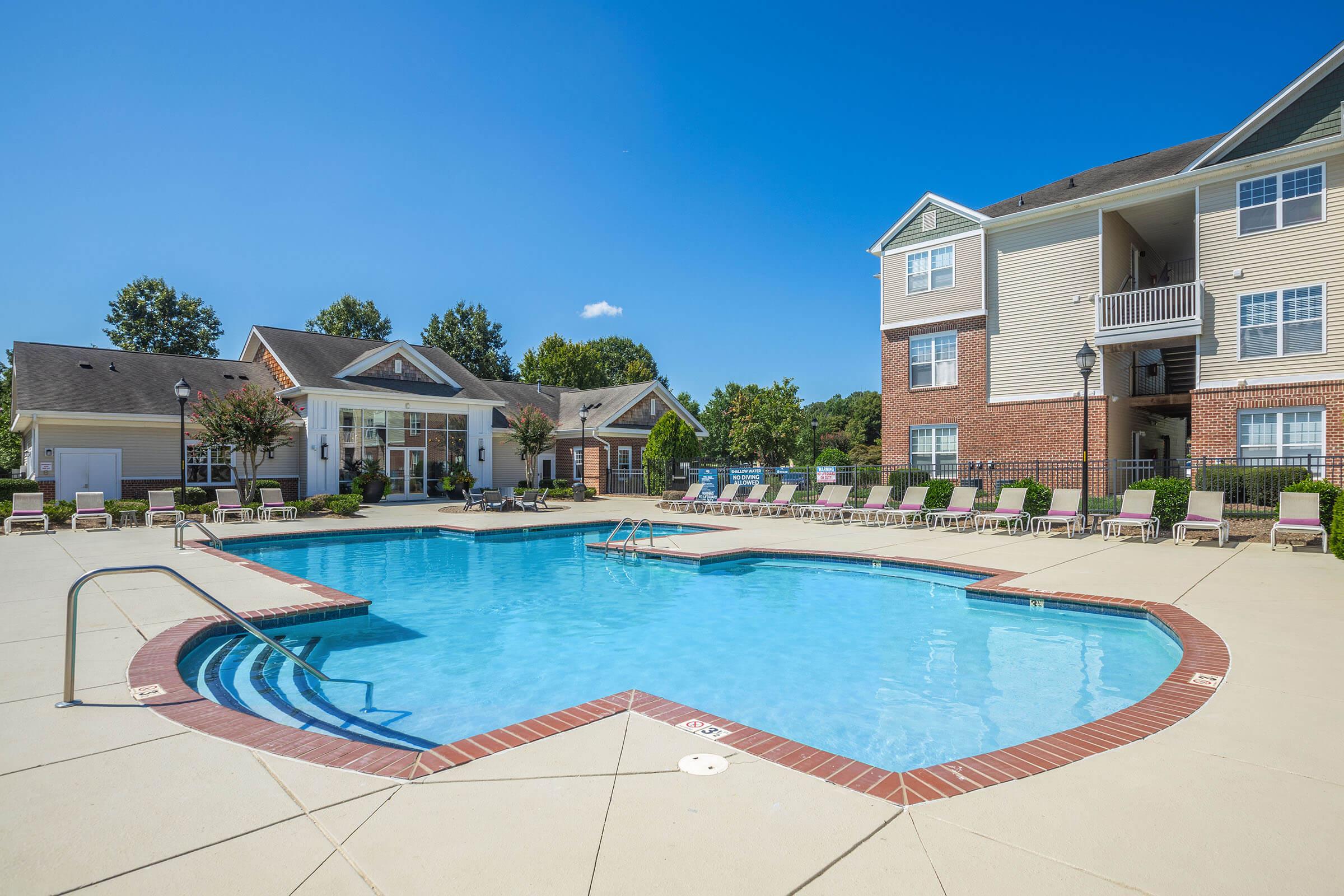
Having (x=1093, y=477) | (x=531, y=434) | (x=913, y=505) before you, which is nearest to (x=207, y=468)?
(x=531, y=434)

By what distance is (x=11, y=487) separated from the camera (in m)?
20.1

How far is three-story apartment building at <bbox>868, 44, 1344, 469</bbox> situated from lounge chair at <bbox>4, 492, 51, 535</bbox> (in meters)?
24.2

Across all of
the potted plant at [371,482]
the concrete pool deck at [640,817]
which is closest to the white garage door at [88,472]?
the potted plant at [371,482]

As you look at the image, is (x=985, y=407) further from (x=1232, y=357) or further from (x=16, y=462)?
(x=16, y=462)

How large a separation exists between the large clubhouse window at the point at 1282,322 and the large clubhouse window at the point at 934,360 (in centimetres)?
721

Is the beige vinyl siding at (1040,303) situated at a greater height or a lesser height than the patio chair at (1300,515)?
greater

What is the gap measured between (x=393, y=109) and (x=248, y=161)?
4.40 meters

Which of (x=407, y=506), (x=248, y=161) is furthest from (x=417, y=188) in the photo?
(x=407, y=506)

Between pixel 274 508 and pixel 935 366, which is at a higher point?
pixel 935 366

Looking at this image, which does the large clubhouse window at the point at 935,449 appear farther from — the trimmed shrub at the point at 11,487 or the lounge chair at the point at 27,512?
the trimmed shrub at the point at 11,487

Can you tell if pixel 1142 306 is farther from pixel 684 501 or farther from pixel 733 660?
pixel 733 660

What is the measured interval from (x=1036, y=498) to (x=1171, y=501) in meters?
2.66

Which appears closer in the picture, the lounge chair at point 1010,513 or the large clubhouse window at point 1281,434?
the lounge chair at point 1010,513

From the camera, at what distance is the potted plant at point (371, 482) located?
25.4 metres
